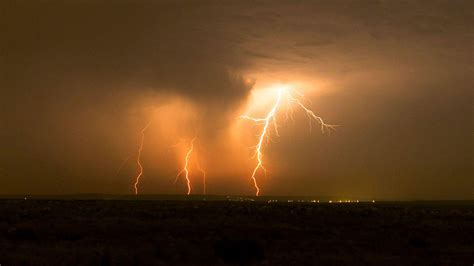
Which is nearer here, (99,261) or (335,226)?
(99,261)

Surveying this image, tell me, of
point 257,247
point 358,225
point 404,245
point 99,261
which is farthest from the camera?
point 358,225

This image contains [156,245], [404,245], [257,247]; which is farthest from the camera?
[404,245]

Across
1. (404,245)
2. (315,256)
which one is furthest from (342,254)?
(404,245)

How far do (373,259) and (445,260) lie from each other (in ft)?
7.48

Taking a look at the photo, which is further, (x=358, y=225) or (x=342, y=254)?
(x=358, y=225)

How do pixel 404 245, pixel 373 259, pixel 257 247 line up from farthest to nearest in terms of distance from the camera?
pixel 404 245 < pixel 257 247 < pixel 373 259

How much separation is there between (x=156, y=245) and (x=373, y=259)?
24.7 feet

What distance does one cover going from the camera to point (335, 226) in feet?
105

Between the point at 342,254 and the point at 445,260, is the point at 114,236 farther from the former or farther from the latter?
the point at 445,260

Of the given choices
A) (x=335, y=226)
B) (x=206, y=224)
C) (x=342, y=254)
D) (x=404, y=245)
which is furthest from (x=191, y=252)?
(x=335, y=226)

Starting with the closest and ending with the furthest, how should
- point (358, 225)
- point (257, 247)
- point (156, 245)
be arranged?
1. point (257, 247)
2. point (156, 245)
3. point (358, 225)

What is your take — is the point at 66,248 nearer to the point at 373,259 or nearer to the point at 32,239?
the point at 32,239

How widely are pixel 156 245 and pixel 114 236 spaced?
4686 millimetres

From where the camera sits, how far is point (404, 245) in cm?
2317
